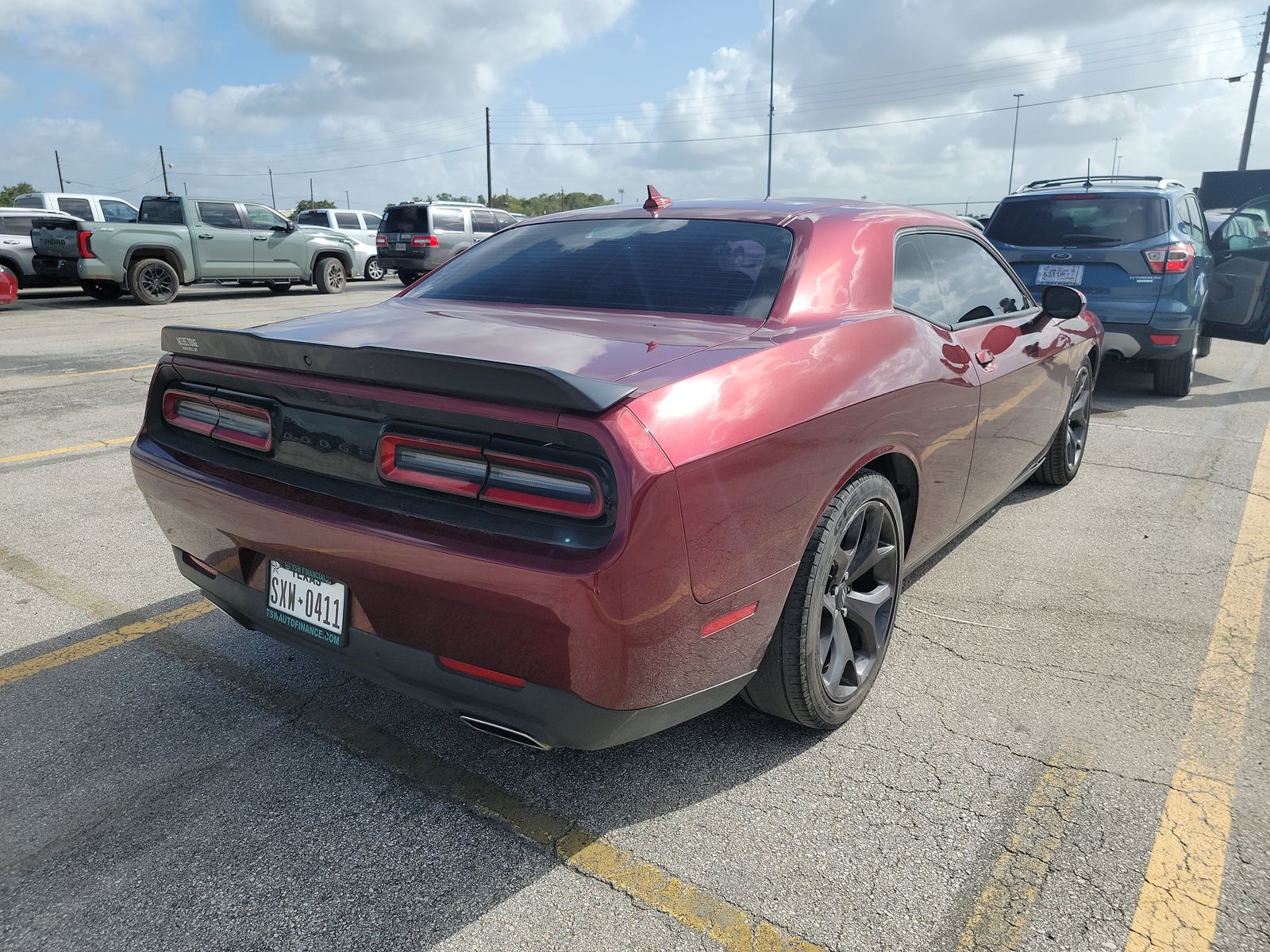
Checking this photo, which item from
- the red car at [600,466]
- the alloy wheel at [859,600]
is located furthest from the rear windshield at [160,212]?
the alloy wheel at [859,600]

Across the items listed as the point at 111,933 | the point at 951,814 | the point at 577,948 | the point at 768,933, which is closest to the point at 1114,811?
the point at 951,814

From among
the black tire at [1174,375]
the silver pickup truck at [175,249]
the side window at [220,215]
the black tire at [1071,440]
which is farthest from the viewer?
the side window at [220,215]

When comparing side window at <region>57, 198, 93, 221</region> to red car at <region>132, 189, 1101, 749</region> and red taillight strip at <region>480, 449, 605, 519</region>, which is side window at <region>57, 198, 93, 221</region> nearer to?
red car at <region>132, 189, 1101, 749</region>

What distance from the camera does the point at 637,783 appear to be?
245 centimetres

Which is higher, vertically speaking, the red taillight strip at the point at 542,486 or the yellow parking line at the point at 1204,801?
the red taillight strip at the point at 542,486

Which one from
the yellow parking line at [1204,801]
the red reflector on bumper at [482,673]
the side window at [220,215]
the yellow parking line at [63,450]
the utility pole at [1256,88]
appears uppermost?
the utility pole at [1256,88]

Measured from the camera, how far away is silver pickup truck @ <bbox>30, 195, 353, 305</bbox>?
14453mm

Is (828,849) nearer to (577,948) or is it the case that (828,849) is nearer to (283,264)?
(577,948)

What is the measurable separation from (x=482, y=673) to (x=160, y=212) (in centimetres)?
1643

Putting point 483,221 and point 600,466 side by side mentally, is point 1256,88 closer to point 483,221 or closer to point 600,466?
point 483,221

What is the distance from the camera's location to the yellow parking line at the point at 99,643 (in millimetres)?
3025

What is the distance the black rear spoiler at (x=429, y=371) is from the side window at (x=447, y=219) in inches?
694

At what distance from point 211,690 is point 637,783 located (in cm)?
143

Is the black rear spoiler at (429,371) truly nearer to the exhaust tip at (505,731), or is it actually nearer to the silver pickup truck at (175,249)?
the exhaust tip at (505,731)
